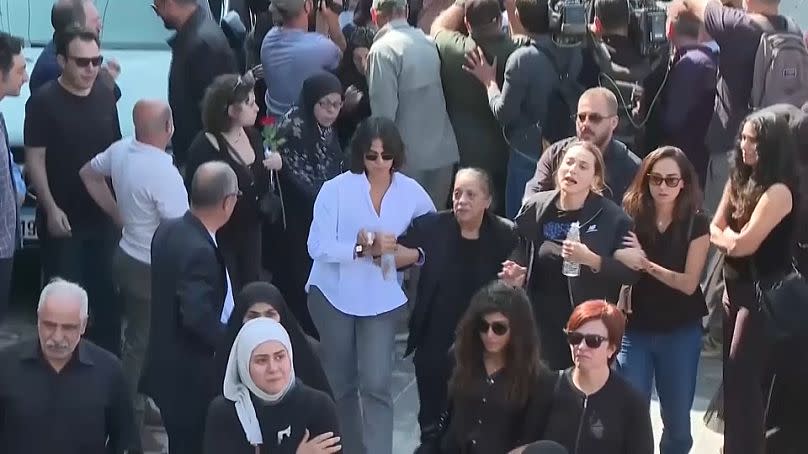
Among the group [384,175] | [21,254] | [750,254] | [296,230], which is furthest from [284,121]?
[750,254]

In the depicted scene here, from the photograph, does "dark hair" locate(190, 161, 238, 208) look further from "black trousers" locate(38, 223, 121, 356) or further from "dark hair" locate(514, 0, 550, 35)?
"dark hair" locate(514, 0, 550, 35)

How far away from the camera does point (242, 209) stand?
7602 millimetres

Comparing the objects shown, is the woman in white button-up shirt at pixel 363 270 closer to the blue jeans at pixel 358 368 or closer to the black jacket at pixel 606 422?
the blue jeans at pixel 358 368

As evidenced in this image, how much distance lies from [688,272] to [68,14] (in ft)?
11.9

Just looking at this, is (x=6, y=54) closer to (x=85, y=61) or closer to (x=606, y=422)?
(x=85, y=61)

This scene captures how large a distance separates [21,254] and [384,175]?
2577 mm

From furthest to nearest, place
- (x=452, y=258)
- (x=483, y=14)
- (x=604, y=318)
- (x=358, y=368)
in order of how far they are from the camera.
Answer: (x=483, y=14)
(x=358, y=368)
(x=452, y=258)
(x=604, y=318)

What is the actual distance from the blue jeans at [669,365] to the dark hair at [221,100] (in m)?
2.19

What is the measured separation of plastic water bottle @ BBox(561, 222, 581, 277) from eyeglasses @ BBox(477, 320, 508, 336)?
673 millimetres

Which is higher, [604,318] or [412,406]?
→ [604,318]

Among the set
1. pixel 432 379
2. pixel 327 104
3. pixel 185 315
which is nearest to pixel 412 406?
pixel 432 379

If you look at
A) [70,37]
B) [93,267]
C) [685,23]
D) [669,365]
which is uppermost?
[70,37]

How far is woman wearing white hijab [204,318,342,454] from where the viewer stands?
5379 mm

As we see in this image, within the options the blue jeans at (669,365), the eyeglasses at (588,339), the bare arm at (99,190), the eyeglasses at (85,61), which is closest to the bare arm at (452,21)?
the eyeglasses at (85,61)
